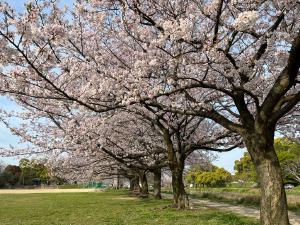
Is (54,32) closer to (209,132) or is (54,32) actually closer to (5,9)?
(5,9)

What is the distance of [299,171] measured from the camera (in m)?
46.5

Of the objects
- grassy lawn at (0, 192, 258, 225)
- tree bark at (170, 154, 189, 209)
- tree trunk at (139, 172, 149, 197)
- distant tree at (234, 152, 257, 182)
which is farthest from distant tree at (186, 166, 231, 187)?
tree bark at (170, 154, 189, 209)

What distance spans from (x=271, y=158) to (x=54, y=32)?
17.9 ft

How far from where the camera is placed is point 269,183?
9.18m

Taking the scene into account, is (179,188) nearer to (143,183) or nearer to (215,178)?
(143,183)

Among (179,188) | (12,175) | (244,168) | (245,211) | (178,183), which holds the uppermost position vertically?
(12,175)

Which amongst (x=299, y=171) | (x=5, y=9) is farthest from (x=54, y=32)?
→ (x=299, y=171)

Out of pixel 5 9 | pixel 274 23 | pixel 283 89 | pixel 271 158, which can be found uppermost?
pixel 274 23

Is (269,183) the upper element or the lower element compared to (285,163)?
lower

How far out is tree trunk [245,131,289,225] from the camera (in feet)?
29.7

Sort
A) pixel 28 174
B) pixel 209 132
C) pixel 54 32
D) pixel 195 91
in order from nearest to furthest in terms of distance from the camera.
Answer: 1. pixel 54 32
2. pixel 195 91
3. pixel 209 132
4. pixel 28 174

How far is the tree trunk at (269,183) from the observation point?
9.05 meters

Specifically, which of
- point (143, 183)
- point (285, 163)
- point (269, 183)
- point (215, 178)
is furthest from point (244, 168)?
point (269, 183)

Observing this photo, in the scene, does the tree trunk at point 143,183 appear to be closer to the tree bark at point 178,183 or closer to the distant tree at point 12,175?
the tree bark at point 178,183
